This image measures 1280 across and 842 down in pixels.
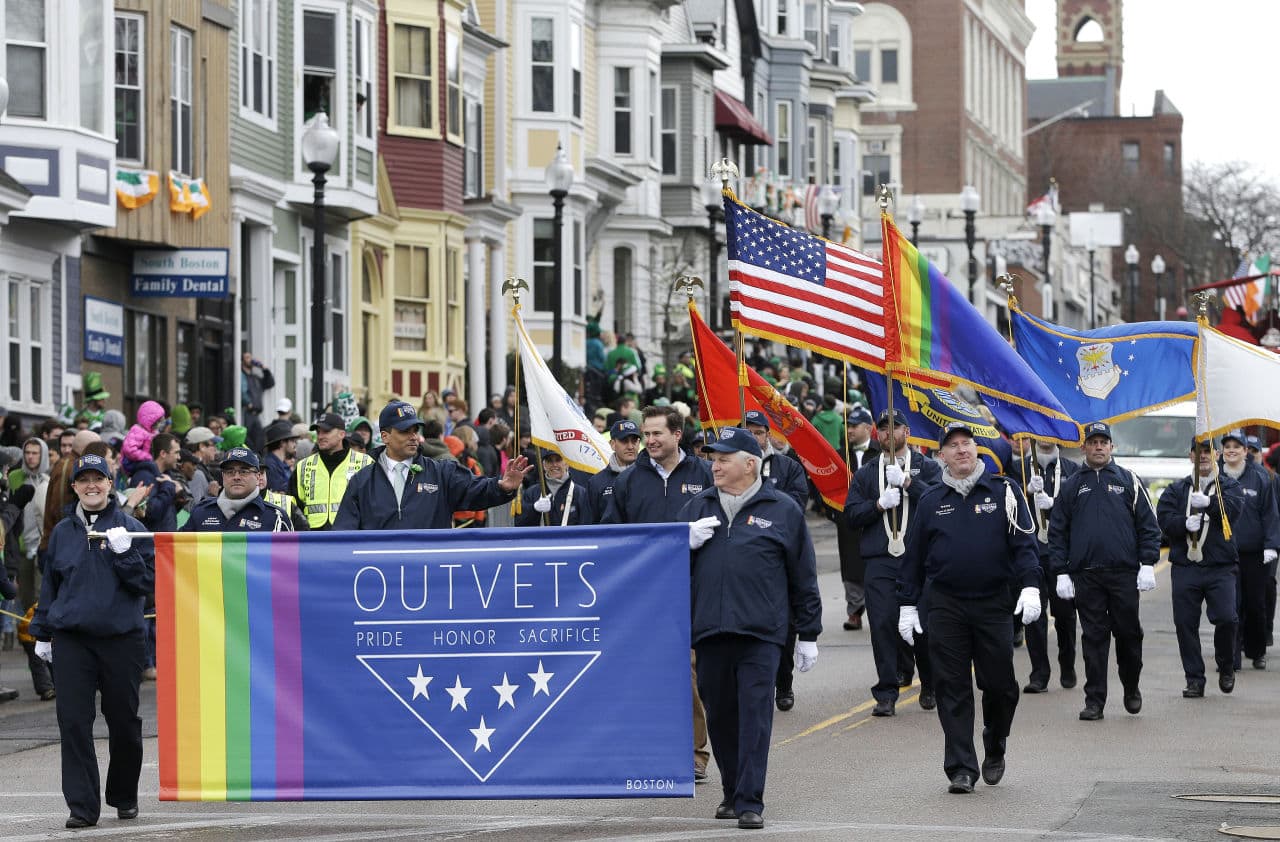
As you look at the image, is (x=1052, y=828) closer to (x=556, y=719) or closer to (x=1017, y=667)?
(x=556, y=719)

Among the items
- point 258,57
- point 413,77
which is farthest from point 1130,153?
point 258,57

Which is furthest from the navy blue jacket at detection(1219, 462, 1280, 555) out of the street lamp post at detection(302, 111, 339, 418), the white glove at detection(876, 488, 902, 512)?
the street lamp post at detection(302, 111, 339, 418)

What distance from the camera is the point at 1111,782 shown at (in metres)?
13.4

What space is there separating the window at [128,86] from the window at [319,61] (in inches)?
253

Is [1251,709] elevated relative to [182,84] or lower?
lower

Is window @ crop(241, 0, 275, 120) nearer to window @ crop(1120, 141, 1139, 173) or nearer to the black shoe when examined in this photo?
the black shoe

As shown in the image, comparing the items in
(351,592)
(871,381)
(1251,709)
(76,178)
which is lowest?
(1251,709)

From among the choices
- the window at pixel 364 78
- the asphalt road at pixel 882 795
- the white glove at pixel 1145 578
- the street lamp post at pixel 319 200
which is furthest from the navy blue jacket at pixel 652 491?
the window at pixel 364 78

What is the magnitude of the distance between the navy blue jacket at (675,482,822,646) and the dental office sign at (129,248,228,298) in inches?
748

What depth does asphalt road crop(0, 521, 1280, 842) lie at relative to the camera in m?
11.7

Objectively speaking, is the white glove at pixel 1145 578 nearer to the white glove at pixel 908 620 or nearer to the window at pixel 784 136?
the white glove at pixel 908 620

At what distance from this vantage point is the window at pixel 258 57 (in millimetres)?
33656

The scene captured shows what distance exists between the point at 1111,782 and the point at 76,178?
673 inches

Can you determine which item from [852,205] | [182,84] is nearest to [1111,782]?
[182,84]
